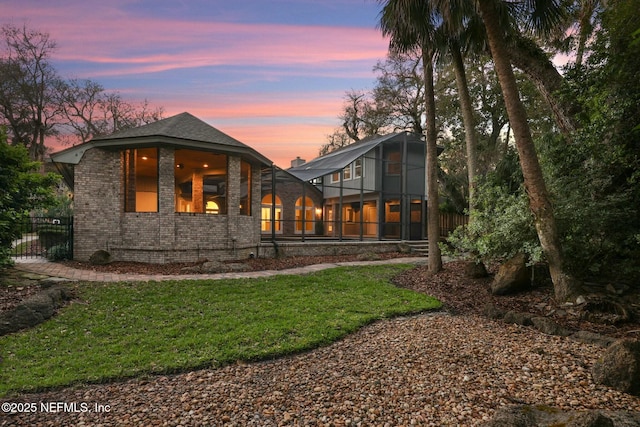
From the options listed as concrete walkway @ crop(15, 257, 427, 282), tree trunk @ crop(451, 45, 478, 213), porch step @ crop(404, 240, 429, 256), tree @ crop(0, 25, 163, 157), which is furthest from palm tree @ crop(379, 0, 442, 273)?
tree @ crop(0, 25, 163, 157)

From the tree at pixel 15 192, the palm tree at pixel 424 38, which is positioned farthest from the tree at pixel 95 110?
the palm tree at pixel 424 38

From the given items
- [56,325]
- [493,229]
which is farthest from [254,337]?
[493,229]

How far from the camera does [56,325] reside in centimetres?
471

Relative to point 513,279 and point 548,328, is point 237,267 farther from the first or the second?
point 548,328

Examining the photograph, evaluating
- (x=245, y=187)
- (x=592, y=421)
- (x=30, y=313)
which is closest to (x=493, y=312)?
(x=592, y=421)

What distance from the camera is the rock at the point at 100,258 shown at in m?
9.45

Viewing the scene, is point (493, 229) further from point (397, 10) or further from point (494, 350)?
point (397, 10)

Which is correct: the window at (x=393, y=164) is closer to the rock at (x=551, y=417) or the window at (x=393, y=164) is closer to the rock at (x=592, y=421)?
the rock at (x=551, y=417)

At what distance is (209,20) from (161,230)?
642 cm

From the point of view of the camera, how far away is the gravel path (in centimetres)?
263

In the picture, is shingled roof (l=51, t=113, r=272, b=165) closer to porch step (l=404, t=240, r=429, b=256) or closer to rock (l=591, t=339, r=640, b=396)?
porch step (l=404, t=240, r=429, b=256)

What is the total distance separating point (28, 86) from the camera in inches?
885

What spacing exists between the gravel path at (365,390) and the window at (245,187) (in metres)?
8.56

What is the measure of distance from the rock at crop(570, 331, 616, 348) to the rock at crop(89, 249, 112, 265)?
36.1ft
